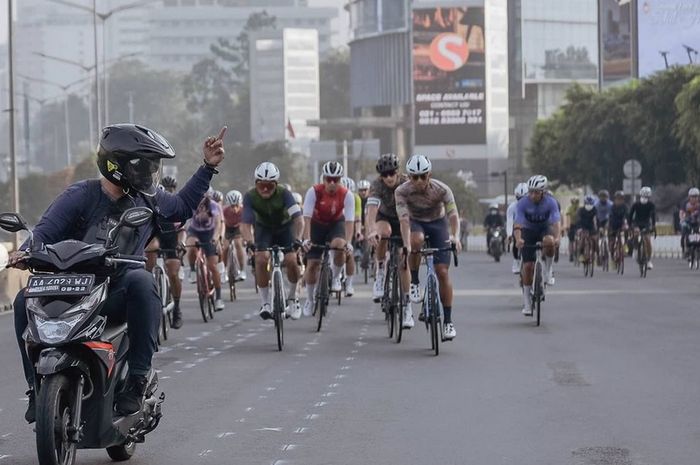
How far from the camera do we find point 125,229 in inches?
331

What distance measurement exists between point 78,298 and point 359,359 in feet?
24.6

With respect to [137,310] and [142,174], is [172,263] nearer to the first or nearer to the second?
[142,174]

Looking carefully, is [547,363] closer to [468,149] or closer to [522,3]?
[468,149]

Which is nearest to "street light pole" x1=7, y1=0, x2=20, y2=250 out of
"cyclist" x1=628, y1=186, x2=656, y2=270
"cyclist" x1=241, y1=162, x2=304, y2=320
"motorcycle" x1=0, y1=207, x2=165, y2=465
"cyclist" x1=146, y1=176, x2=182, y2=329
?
"cyclist" x1=628, y1=186, x2=656, y2=270

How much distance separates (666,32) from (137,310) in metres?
84.4

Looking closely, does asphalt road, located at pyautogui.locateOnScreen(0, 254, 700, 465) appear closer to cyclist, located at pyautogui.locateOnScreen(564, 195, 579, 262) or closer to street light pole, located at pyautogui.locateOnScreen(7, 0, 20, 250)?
street light pole, located at pyautogui.locateOnScreen(7, 0, 20, 250)

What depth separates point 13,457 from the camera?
914 cm

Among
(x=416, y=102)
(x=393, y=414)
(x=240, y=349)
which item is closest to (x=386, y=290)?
(x=240, y=349)

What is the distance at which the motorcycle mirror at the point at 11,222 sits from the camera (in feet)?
26.7

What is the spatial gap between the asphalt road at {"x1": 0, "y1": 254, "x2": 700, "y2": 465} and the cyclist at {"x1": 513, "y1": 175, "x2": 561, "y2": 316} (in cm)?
65

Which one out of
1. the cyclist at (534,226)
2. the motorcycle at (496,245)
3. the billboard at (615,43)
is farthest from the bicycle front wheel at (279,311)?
the billboard at (615,43)

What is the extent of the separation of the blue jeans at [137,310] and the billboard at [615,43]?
9457 cm

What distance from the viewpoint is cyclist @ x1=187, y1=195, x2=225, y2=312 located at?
21172 millimetres

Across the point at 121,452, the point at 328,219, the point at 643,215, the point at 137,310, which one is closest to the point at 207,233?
the point at 328,219
